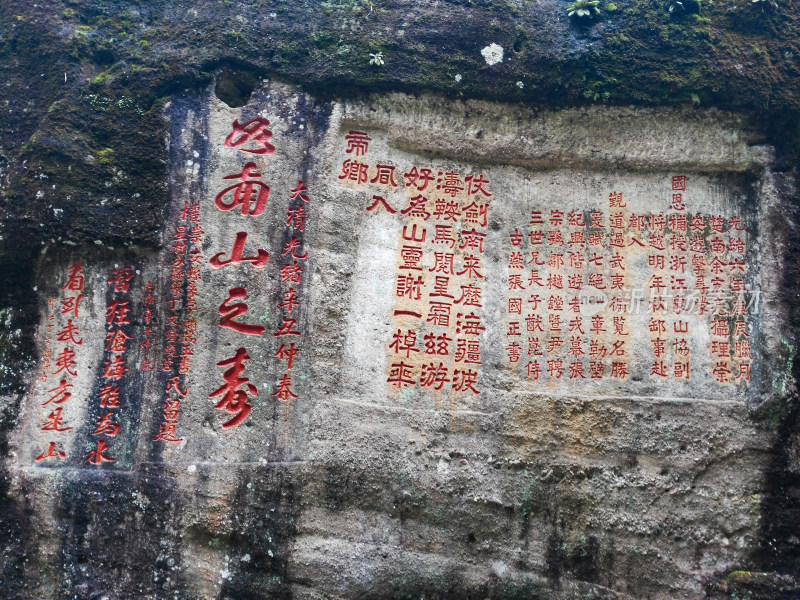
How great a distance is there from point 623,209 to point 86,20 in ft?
16.4

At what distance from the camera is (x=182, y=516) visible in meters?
4.79

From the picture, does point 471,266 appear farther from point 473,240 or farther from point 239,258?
point 239,258

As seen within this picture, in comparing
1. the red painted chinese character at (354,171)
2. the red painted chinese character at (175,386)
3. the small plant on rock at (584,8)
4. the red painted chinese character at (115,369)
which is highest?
the small plant on rock at (584,8)

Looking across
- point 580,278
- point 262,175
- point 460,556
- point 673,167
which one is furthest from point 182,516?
point 673,167

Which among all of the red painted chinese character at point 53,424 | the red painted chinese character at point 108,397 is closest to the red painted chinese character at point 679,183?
the red painted chinese character at point 108,397

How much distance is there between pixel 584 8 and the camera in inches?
215

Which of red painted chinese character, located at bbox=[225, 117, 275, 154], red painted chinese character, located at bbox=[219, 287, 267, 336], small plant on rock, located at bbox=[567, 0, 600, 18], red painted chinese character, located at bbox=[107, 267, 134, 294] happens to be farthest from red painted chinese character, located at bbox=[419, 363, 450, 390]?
small plant on rock, located at bbox=[567, 0, 600, 18]

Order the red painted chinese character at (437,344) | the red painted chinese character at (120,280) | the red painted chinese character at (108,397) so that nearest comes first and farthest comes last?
the red painted chinese character at (108,397), the red painted chinese character at (120,280), the red painted chinese character at (437,344)

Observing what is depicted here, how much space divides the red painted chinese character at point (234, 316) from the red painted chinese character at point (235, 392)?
0.21 meters

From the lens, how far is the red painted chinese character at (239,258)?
510 cm

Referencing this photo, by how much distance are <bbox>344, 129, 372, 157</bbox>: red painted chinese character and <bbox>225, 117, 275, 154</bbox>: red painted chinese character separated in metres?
0.65

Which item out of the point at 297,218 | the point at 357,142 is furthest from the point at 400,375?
the point at 357,142

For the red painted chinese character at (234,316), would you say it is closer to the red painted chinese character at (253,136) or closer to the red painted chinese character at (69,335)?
the red painted chinese character at (69,335)

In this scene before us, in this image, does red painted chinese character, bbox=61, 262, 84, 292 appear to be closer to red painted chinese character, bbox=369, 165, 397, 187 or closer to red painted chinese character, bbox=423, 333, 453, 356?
red painted chinese character, bbox=369, 165, 397, 187
